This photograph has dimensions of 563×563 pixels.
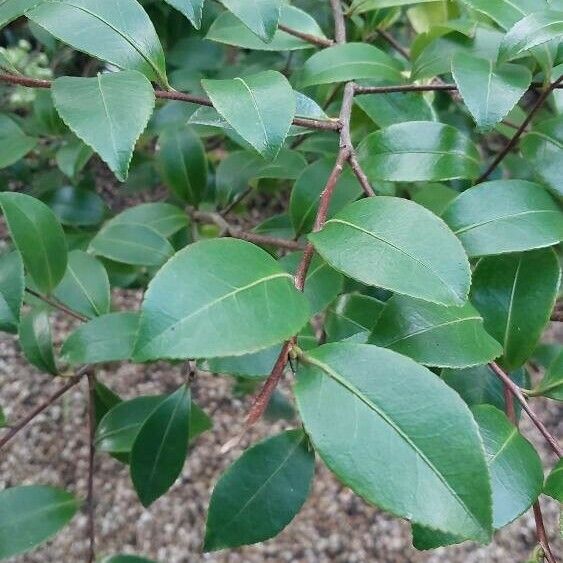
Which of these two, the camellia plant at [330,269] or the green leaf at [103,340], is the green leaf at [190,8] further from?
the green leaf at [103,340]

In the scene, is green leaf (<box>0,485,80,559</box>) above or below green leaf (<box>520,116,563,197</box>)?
below

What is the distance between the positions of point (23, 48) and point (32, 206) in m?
0.76

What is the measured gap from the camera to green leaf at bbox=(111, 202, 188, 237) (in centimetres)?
88

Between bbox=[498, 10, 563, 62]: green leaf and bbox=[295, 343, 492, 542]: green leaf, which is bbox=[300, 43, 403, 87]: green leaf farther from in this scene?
bbox=[295, 343, 492, 542]: green leaf

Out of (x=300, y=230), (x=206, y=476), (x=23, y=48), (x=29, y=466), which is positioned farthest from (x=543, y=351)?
(x=23, y=48)

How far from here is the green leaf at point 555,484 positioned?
435 millimetres

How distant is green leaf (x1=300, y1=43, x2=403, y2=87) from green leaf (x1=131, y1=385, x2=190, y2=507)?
13.4 inches

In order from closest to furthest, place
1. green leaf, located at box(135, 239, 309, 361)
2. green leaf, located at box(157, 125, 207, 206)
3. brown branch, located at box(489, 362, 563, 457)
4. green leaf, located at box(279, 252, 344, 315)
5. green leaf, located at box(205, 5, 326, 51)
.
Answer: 1. green leaf, located at box(135, 239, 309, 361)
2. brown branch, located at box(489, 362, 563, 457)
3. green leaf, located at box(279, 252, 344, 315)
4. green leaf, located at box(205, 5, 326, 51)
5. green leaf, located at box(157, 125, 207, 206)

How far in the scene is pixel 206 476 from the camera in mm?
1285

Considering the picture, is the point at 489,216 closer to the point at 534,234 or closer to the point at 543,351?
the point at 534,234

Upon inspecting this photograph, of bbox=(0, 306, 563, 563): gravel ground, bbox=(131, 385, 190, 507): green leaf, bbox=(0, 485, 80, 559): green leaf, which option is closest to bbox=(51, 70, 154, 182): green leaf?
bbox=(131, 385, 190, 507): green leaf

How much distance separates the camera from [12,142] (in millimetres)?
899

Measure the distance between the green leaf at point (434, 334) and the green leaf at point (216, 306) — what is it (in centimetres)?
9

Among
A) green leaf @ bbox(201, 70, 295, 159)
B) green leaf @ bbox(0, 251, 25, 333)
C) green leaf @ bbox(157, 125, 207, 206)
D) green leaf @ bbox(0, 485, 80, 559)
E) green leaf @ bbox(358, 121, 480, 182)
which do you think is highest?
green leaf @ bbox(201, 70, 295, 159)
